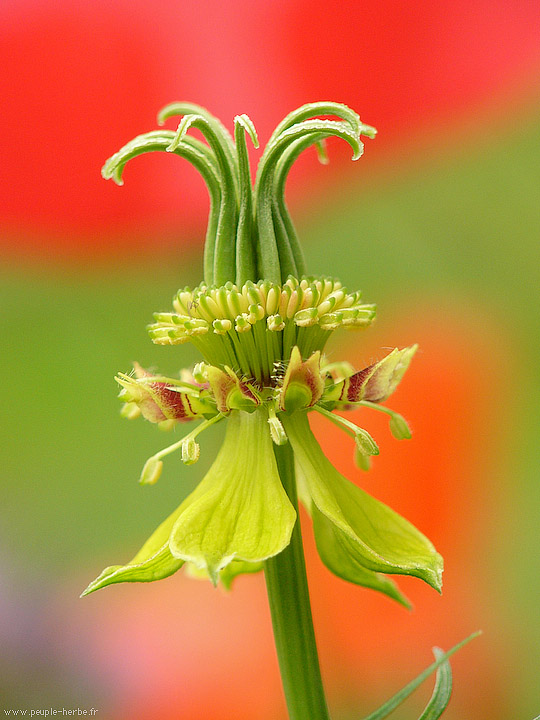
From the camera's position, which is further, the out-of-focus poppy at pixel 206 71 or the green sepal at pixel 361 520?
the out-of-focus poppy at pixel 206 71

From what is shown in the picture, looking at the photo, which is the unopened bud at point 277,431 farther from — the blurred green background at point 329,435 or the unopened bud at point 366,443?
the blurred green background at point 329,435

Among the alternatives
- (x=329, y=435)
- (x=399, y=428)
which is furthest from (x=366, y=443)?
(x=329, y=435)

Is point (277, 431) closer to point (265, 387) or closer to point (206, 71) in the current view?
point (265, 387)

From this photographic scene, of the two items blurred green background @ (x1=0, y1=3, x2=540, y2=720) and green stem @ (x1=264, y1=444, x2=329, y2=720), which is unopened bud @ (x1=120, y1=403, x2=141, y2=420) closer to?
green stem @ (x1=264, y1=444, x2=329, y2=720)

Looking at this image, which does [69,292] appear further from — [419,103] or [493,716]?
[493,716]

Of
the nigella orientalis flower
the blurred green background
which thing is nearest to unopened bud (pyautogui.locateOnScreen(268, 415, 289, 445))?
the nigella orientalis flower

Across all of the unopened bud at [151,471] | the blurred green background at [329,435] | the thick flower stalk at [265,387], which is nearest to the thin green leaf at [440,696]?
the thick flower stalk at [265,387]
